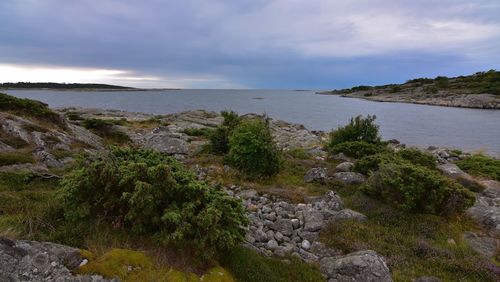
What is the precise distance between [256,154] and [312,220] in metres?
5.81

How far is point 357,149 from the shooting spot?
21.2 meters

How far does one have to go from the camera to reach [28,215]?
6.41 metres

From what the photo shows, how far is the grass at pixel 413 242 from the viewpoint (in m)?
7.82

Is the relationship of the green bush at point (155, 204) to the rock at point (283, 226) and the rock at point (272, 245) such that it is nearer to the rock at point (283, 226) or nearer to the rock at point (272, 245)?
the rock at point (272, 245)

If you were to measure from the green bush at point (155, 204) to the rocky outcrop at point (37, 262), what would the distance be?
1.17m

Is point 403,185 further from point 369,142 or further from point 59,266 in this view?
point 369,142

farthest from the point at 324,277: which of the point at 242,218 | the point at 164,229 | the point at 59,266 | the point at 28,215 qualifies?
the point at 28,215

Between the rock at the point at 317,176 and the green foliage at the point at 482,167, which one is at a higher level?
the rock at the point at 317,176

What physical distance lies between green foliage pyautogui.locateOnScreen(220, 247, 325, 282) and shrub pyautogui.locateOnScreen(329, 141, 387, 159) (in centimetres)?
1430

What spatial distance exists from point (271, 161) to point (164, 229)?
10.1 metres

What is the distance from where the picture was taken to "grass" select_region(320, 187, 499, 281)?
7824mm

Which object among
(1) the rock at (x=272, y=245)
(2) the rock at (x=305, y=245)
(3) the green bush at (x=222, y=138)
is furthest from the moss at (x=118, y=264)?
(3) the green bush at (x=222, y=138)

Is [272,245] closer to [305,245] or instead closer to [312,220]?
[305,245]

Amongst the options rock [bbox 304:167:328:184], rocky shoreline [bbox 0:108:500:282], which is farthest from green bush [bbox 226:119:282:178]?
rocky shoreline [bbox 0:108:500:282]
